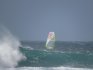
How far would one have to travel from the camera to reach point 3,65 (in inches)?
523

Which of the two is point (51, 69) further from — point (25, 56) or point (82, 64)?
point (25, 56)

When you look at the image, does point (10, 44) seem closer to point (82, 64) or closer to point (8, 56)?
point (8, 56)

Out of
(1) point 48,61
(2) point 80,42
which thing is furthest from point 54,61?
(2) point 80,42

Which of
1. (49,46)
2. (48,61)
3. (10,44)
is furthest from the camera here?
(49,46)

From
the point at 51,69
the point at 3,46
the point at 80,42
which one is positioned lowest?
the point at 51,69

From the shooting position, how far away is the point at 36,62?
1487 centimetres

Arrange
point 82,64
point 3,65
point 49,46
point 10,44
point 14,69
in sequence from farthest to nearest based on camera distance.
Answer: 1. point 49,46
2. point 10,44
3. point 82,64
4. point 3,65
5. point 14,69

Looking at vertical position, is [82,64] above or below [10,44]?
below

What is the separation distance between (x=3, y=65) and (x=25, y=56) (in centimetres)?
264

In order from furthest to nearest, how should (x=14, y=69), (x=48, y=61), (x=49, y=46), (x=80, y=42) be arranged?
(x=80, y=42) → (x=49, y=46) → (x=48, y=61) → (x=14, y=69)

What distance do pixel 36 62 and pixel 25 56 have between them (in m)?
1.11

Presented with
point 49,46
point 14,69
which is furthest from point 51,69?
point 49,46

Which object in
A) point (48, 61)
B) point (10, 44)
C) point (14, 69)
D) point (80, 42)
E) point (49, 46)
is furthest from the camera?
point (80, 42)

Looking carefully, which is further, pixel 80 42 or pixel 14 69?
pixel 80 42
